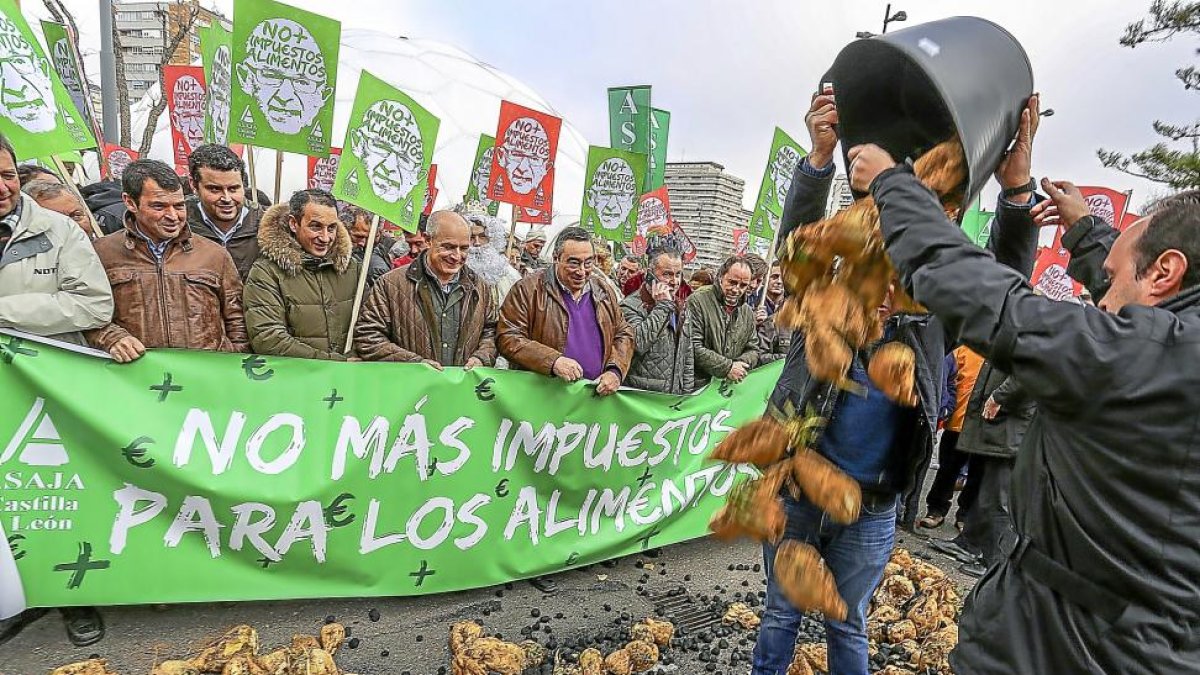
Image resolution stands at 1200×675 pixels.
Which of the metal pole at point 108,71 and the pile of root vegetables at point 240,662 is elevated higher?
the metal pole at point 108,71

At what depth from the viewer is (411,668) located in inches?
128

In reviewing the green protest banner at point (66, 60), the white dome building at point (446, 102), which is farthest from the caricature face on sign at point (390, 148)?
the white dome building at point (446, 102)

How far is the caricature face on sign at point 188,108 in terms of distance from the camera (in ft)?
31.1

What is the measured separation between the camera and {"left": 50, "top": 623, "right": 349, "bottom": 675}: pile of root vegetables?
2.82 metres

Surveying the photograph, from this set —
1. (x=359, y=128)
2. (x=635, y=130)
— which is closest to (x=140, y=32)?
(x=635, y=130)

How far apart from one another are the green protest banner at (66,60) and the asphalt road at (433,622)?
528 cm

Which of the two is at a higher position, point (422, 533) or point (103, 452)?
point (103, 452)

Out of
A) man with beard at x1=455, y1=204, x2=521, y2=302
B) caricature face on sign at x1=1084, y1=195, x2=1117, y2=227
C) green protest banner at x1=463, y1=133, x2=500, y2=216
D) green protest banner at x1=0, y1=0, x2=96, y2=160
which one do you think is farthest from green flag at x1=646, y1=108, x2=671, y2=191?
green protest banner at x1=0, y1=0, x2=96, y2=160

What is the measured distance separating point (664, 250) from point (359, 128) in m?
2.72

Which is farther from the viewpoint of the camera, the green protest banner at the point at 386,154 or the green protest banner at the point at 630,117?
the green protest banner at the point at 630,117

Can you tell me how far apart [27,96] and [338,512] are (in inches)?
115

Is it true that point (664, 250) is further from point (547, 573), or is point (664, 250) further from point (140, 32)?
point (140, 32)

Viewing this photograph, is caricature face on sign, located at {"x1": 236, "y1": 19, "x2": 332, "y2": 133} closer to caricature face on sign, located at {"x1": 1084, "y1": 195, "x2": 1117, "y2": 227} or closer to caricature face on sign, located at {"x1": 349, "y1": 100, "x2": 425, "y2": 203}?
caricature face on sign, located at {"x1": 349, "y1": 100, "x2": 425, "y2": 203}

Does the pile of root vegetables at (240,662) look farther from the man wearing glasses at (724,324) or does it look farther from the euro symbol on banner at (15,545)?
the man wearing glasses at (724,324)
